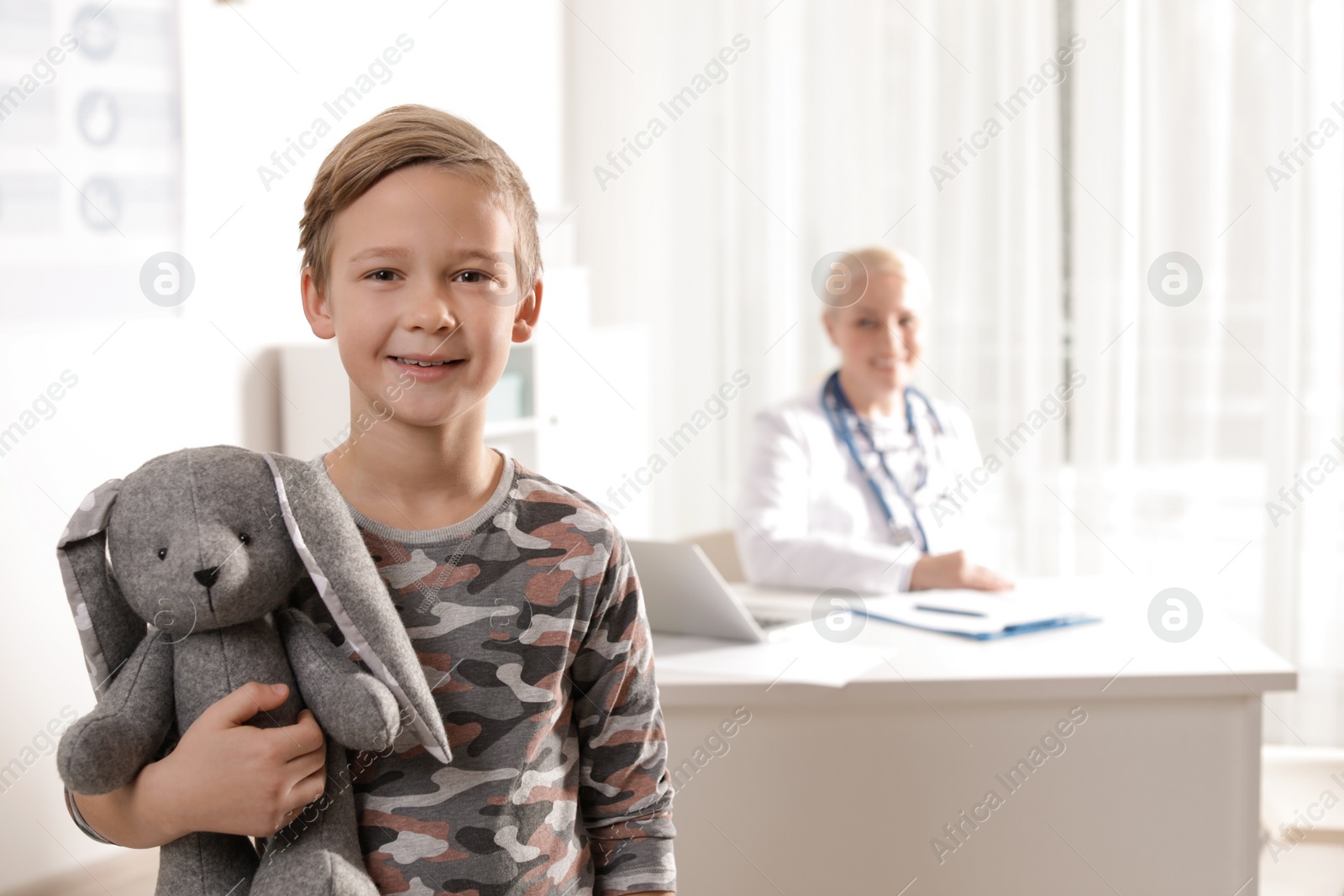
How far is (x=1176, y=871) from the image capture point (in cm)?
165

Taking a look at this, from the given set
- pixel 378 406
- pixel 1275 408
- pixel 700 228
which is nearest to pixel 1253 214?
pixel 1275 408

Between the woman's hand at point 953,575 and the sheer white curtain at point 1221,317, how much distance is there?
1.73 meters

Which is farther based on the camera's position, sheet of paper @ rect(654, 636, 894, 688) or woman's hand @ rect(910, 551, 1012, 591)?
woman's hand @ rect(910, 551, 1012, 591)

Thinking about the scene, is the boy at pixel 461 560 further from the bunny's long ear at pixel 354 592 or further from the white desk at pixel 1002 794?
the white desk at pixel 1002 794

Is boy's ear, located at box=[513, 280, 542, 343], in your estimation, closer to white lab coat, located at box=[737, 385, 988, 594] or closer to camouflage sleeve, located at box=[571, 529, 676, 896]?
camouflage sleeve, located at box=[571, 529, 676, 896]

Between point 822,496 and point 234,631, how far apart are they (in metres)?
1.86

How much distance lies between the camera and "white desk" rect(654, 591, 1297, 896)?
1.63 metres

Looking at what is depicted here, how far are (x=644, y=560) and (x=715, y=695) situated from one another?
0.78 feet

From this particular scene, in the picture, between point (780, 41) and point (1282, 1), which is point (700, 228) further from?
point (1282, 1)

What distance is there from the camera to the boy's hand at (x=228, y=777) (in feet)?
2.58

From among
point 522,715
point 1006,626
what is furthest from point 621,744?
point 1006,626

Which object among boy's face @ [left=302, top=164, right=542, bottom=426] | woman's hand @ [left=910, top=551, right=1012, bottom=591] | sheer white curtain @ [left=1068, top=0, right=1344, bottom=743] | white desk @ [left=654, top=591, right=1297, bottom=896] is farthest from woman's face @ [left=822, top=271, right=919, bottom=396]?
boy's face @ [left=302, top=164, right=542, bottom=426]

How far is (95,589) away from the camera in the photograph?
0.82 meters

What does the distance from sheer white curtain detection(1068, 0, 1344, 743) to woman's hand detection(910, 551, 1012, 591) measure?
5.68ft
